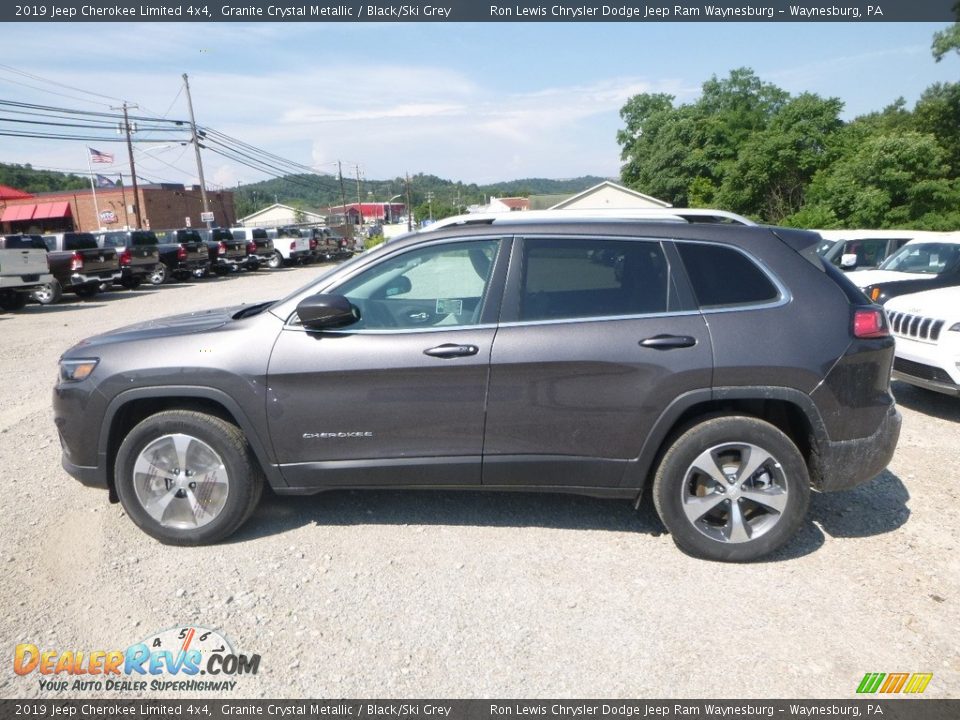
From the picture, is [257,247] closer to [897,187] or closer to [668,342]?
[668,342]

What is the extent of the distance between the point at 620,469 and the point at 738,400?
2.36 feet

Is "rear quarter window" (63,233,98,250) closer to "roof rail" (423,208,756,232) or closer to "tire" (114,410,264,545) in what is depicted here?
"tire" (114,410,264,545)

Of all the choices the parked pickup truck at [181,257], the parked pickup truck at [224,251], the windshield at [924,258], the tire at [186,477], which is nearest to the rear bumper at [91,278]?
the parked pickup truck at [181,257]

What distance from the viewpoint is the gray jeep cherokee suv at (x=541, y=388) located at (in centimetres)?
344

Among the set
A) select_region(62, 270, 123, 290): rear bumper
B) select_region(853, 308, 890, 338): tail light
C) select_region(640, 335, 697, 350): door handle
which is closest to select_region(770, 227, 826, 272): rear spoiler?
select_region(853, 308, 890, 338): tail light

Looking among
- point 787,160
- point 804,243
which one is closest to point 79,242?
point 804,243

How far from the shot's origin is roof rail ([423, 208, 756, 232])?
12.4 feet

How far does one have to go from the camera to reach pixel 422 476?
362cm

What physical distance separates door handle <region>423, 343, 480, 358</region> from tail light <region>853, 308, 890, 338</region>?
1.93m

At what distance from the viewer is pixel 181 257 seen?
24062mm

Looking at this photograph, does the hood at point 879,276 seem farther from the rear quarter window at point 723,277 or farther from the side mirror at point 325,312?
the side mirror at point 325,312

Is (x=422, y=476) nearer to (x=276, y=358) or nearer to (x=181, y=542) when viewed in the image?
(x=276, y=358)

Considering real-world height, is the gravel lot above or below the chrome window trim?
below

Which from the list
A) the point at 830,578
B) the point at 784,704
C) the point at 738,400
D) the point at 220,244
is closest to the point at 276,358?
the point at 738,400
